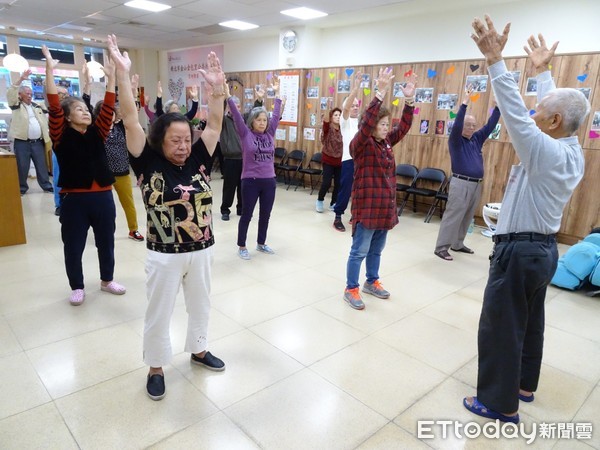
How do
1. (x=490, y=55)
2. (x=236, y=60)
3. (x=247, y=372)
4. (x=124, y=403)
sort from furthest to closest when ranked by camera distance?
1. (x=236, y=60)
2. (x=247, y=372)
3. (x=124, y=403)
4. (x=490, y=55)

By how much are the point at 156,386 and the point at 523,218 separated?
2031 millimetres

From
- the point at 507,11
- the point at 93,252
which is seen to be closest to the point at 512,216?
the point at 93,252

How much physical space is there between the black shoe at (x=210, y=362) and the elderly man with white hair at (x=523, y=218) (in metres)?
1.41

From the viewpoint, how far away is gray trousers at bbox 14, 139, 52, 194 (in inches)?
271

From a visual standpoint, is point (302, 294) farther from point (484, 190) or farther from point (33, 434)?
point (484, 190)

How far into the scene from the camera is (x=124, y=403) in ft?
7.18

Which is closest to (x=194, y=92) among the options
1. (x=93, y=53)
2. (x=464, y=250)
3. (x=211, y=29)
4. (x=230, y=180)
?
(x=230, y=180)

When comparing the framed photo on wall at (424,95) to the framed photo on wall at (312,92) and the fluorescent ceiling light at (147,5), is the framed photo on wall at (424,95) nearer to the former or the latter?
the framed photo on wall at (312,92)

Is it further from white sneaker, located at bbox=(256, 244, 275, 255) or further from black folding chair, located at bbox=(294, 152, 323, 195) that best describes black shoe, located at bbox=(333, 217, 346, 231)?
black folding chair, located at bbox=(294, 152, 323, 195)

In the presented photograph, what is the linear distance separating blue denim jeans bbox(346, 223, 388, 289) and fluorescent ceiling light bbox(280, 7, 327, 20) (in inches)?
191

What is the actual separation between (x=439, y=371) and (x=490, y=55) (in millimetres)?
1832

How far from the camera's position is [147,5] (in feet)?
22.6

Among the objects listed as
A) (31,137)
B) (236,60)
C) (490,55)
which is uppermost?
(236,60)

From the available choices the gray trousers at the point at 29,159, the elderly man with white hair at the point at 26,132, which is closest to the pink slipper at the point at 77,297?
the elderly man with white hair at the point at 26,132
